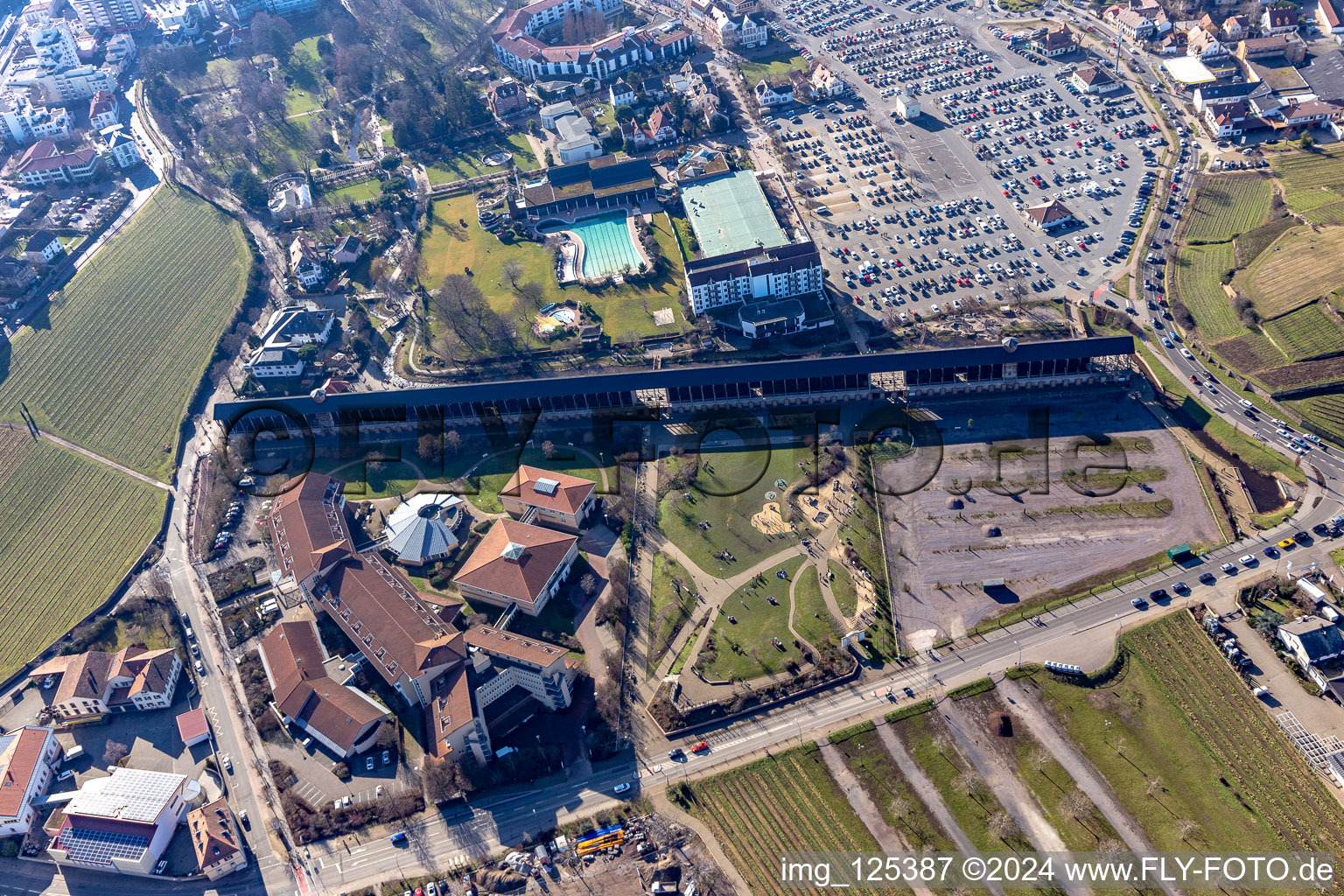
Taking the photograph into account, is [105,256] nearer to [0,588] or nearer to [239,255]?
[239,255]

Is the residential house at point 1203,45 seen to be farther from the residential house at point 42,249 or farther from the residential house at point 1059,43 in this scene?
the residential house at point 42,249

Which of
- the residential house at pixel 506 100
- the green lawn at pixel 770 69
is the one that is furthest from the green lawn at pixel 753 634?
the residential house at pixel 506 100

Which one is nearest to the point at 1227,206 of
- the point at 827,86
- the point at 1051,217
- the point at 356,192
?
the point at 1051,217

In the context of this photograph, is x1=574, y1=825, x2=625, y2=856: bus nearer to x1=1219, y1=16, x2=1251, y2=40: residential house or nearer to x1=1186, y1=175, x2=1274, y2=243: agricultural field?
x1=1186, y1=175, x2=1274, y2=243: agricultural field

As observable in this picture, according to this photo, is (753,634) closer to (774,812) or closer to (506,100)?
(774,812)

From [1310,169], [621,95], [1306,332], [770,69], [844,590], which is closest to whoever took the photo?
[844,590]

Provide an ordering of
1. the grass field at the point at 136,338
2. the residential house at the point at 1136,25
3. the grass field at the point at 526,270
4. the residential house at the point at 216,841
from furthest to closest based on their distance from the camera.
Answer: the residential house at the point at 1136,25 → the grass field at the point at 526,270 → the grass field at the point at 136,338 → the residential house at the point at 216,841

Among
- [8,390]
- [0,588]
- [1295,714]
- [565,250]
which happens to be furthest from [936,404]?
[8,390]
